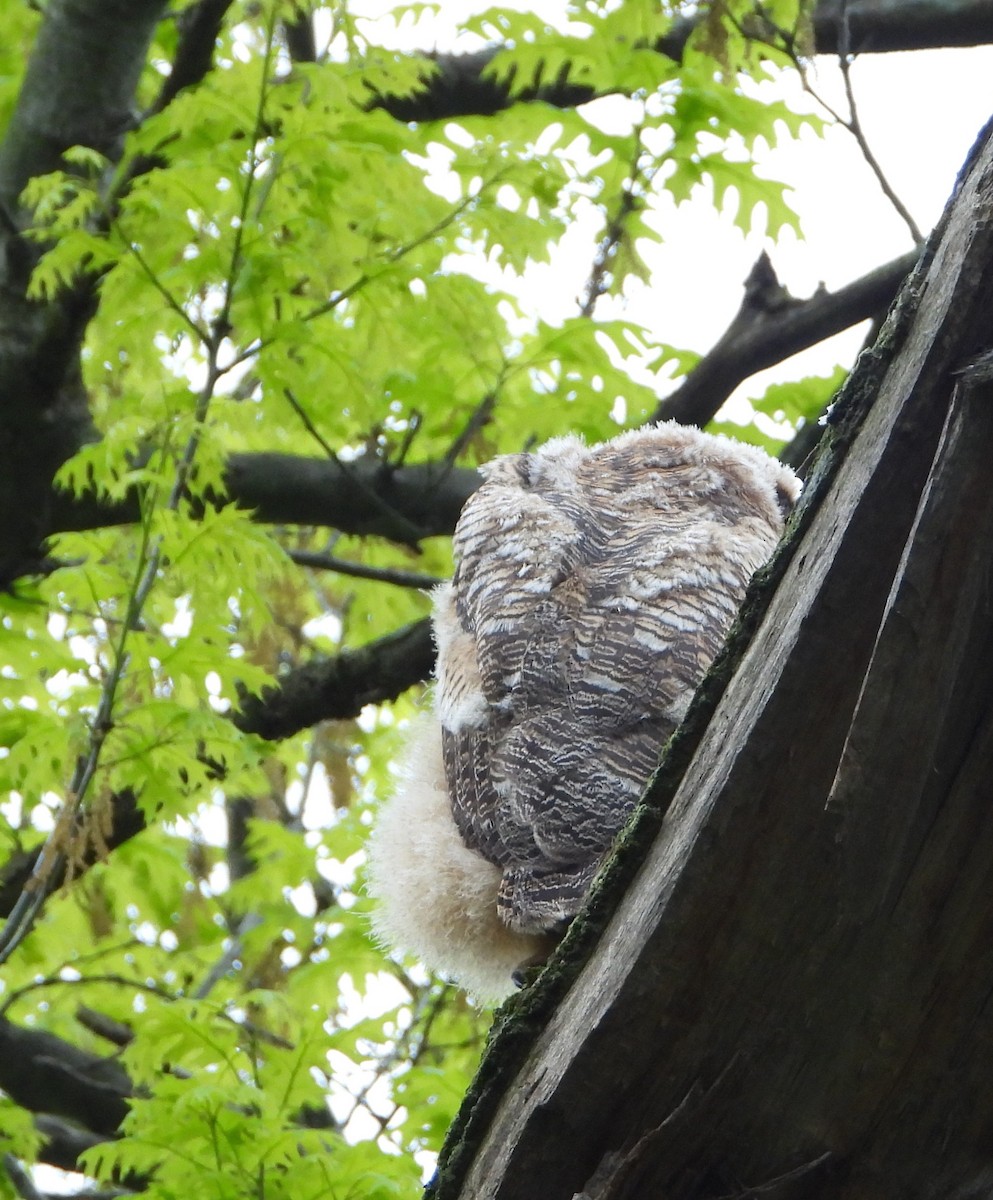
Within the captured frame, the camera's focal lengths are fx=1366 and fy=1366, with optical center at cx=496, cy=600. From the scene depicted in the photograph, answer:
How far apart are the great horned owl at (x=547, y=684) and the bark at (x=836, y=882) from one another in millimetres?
718

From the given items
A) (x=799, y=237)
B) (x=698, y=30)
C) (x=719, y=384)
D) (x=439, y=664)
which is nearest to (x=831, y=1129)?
(x=439, y=664)

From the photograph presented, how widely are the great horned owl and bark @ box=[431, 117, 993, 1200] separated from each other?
28.3 inches

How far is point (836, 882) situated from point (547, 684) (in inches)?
54.3

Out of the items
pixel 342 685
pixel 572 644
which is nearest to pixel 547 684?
pixel 572 644

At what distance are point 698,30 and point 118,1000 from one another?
5713mm

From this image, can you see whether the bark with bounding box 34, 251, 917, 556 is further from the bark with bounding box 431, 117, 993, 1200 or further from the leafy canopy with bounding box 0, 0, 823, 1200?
the bark with bounding box 431, 117, 993, 1200

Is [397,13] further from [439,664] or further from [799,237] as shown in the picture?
[439,664]

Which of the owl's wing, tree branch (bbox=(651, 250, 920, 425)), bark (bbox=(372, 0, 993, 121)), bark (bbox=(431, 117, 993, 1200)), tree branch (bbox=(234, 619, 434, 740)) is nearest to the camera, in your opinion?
bark (bbox=(431, 117, 993, 1200))

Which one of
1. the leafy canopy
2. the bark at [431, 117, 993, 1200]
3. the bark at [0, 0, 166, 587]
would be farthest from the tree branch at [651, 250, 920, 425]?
the bark at [431, 117, 993, 1200]

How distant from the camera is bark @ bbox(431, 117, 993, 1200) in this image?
1.80 meters

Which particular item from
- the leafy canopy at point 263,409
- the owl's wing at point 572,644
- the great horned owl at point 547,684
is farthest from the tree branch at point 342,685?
the owl's wing at point 572,644

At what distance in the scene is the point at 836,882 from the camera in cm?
197

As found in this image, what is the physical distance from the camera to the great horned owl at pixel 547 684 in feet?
9.96

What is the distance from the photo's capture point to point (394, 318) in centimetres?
632
